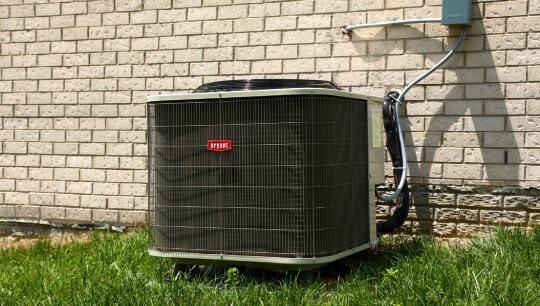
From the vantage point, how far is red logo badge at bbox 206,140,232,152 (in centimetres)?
431

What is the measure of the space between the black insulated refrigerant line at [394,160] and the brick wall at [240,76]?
20 centimetres

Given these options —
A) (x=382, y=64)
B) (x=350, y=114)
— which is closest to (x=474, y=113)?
(x=382, y=64)

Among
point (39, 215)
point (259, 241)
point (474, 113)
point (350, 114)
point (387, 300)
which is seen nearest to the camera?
point (387, 300)

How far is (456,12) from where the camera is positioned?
17.1 ft

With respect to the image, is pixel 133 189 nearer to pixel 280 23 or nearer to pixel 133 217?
pixel 133 217

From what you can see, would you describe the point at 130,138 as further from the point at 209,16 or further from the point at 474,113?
the point at 474,113

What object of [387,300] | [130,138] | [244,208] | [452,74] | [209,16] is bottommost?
[387,300]

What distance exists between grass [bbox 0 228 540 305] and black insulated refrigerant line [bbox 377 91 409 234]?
17 centimetres

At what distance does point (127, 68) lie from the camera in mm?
6531

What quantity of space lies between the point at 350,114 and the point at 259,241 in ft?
3.61

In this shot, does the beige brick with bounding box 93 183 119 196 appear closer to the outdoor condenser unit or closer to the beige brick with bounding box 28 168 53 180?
the beige brick with bounding box 28 168 53 180

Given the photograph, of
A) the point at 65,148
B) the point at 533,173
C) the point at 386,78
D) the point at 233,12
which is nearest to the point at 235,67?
the point at 233,12

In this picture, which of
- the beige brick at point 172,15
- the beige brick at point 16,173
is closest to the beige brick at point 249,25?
the beige brick at point 172,15

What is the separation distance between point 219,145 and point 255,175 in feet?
1.03
